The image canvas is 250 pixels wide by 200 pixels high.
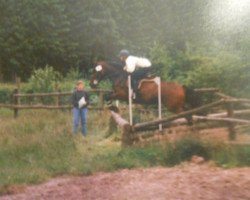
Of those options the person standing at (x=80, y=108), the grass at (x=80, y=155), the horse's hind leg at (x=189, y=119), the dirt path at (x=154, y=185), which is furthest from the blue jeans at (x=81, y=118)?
the dirt path at (x=154, y=185)

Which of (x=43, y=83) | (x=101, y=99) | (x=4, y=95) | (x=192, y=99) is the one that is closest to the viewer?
(x=192, y=99)

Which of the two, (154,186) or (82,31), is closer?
(154,186)

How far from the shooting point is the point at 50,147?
16359 mm

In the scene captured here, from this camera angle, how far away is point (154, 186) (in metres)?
11.5

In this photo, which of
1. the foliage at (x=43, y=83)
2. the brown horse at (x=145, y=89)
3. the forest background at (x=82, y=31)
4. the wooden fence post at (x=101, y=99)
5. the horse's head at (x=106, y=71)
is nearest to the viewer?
the brown horse at (x=145, y=89)

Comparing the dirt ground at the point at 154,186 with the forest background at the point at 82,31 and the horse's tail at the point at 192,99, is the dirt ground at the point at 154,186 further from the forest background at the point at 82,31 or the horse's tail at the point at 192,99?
the forest background at the point at 82,31

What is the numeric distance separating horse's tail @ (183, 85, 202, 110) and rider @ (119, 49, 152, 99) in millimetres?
1295

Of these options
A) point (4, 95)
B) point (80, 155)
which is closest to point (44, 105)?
point (4, 95)

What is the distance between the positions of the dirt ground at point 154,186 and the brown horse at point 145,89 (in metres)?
7.54

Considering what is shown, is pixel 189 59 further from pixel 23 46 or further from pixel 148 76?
pixel 23 46

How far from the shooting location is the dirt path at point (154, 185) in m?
10.7

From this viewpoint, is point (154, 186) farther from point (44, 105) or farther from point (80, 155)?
point (44, 105)

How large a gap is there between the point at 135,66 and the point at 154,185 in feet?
31.9

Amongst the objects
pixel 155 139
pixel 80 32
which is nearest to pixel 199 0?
pixel 80 32
